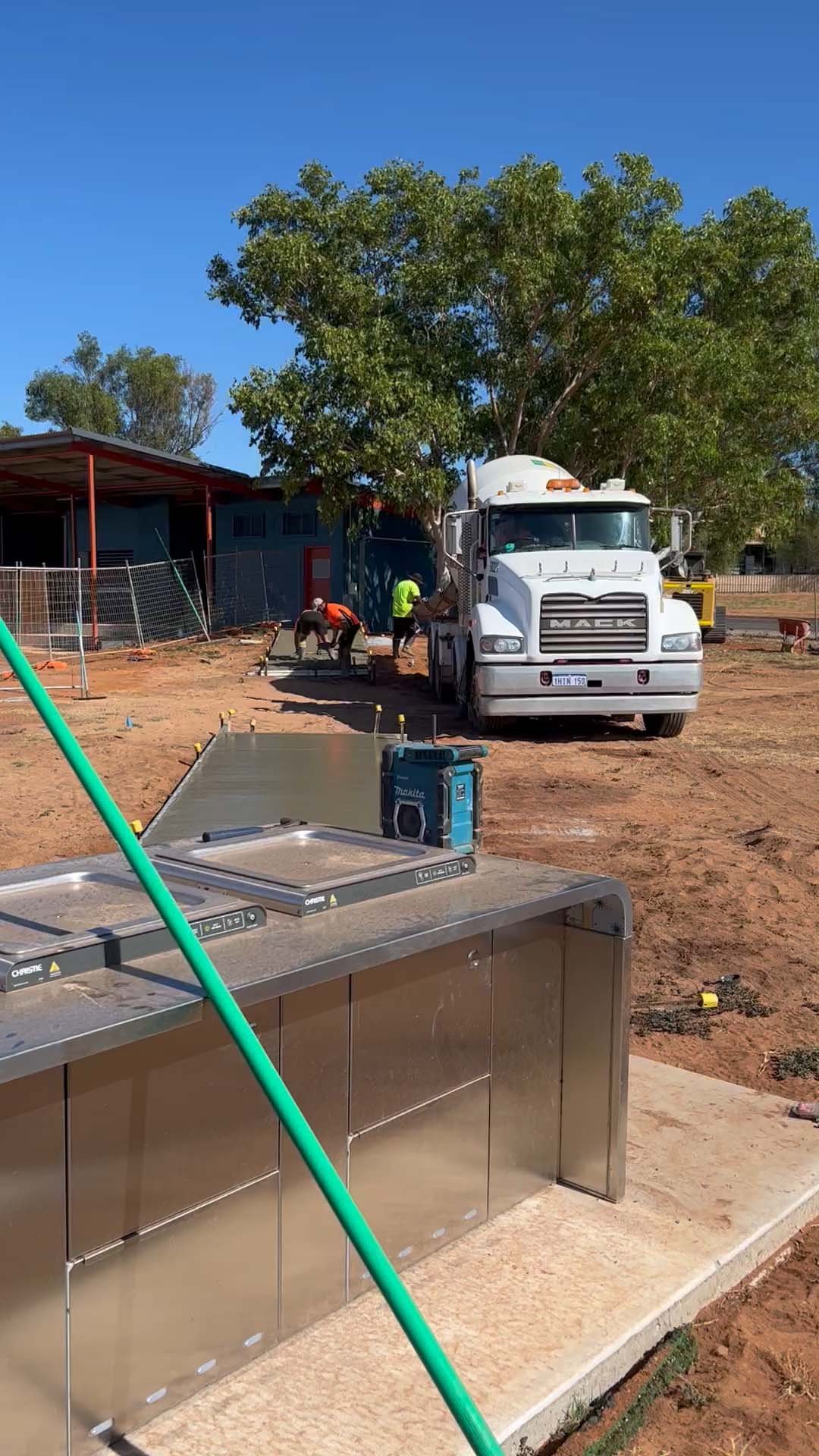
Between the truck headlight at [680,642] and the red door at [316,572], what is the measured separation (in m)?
17.7

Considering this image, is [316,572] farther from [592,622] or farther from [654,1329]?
[654,1329]

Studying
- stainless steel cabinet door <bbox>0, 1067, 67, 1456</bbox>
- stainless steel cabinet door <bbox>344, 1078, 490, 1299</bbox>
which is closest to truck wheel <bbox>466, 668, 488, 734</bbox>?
stainless steel cabinet door <bbox>344, 1078, 490, 1299</bbox>

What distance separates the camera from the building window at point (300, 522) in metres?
30.5

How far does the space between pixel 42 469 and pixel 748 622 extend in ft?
78.8

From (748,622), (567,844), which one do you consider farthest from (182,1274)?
(748,622)

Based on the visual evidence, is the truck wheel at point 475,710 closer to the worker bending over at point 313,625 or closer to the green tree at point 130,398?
the worker bending over at point 313,625

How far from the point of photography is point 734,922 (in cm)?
706

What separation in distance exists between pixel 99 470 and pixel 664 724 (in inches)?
800

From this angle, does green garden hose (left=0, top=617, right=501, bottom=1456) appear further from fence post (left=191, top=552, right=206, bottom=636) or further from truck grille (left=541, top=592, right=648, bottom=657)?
fence post (left=191, top=552, right=206, bottom=636)

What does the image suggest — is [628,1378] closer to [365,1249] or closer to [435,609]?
[365,1249]

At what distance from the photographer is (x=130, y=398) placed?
202 feet

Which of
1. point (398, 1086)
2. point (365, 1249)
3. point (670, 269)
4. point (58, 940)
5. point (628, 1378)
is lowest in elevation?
point (628, 1378)

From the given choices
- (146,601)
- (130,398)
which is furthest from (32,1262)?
(130,398)

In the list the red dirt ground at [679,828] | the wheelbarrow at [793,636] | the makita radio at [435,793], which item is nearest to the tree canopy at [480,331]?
the wheelbarrow at [793,636]
